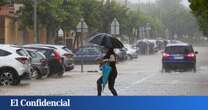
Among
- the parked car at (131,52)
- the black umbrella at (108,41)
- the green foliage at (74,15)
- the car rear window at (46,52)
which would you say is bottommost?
the parked car at (131,52)

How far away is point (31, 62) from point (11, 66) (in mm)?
3401

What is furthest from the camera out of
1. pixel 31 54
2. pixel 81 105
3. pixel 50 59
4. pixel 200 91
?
pixel 50 59

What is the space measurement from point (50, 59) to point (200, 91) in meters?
10.7

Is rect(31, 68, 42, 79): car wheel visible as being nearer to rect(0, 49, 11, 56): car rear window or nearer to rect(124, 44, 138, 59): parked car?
rect(0, 49, 11, 56): car rear window

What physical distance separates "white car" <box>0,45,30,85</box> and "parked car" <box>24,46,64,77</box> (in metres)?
6.31

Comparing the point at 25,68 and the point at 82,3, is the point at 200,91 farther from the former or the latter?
the point at 82,3

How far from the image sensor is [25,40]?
2682 inches

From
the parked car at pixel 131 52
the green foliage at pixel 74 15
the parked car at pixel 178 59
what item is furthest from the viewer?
the parked car at pixel 131 52

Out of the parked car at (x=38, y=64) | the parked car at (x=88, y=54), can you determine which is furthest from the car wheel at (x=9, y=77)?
the parked car at (x=88, y=54)

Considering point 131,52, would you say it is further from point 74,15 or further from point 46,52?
point 46,52

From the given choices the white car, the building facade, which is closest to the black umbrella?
the white car

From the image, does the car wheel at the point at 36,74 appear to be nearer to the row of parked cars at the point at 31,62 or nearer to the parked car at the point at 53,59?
the row of parked cars at the point at 31,62

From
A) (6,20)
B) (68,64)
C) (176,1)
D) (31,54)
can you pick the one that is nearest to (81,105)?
(31,54)

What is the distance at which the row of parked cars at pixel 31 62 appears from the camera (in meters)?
27.1
